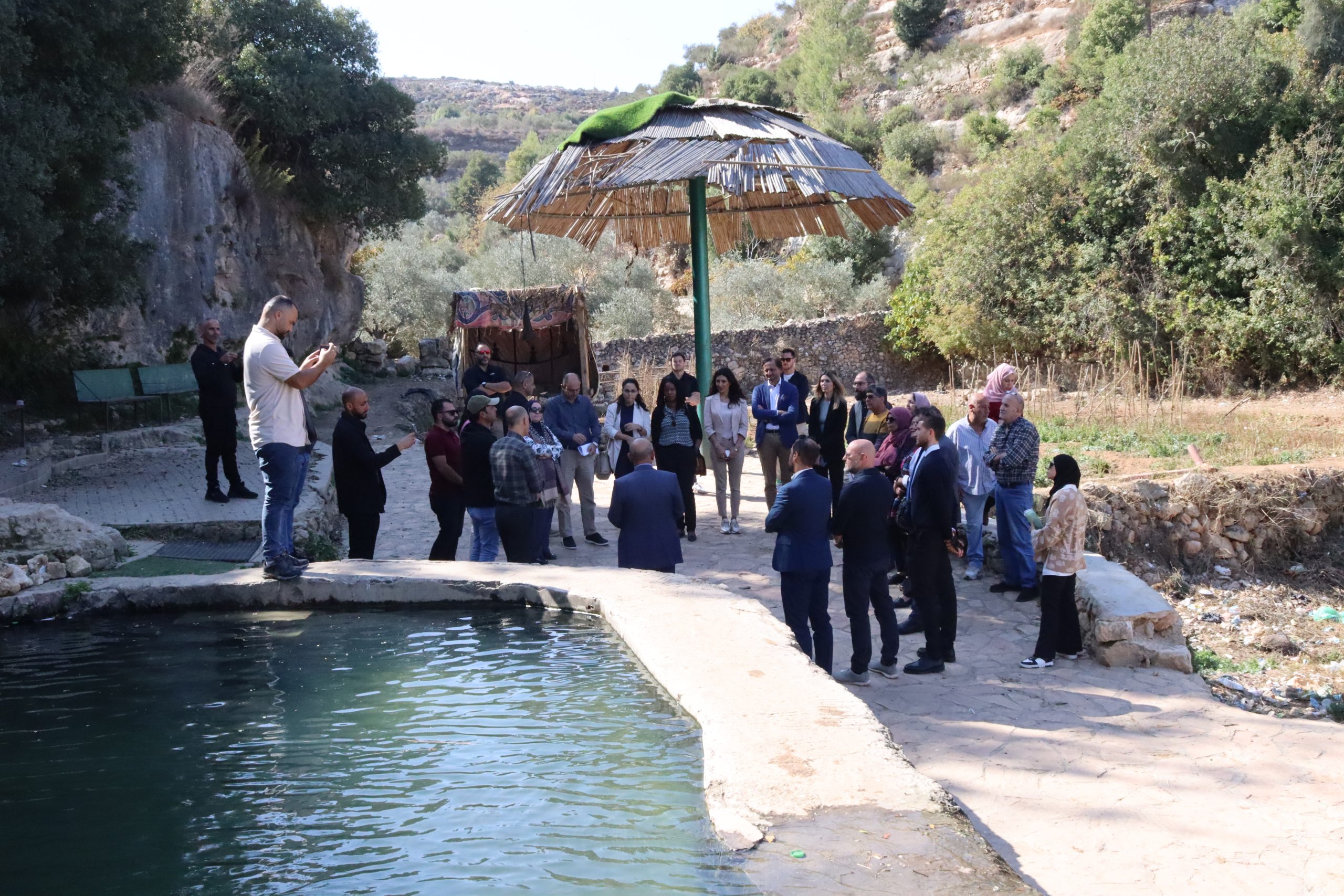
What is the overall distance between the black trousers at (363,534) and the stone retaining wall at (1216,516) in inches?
281

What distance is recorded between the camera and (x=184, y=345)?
15867 mm

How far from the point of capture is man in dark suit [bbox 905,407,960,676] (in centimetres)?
652

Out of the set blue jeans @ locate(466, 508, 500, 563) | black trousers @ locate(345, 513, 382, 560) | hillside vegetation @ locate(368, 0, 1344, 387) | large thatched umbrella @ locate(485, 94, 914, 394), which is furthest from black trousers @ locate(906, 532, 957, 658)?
hillside vegetation @ locate(368, 0, 1344, 387)

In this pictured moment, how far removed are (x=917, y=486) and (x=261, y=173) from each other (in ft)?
49.8

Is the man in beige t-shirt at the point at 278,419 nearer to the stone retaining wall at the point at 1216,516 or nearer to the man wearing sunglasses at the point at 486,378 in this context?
the man wearing sunglasses at the point at 486,378

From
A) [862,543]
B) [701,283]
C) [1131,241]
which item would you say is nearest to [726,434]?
[701,283]

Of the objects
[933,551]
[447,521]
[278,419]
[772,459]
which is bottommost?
[933,551]

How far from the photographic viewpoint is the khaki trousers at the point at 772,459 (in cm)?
984

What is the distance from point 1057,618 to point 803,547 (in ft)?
6.15

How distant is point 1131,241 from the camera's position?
68.4ft

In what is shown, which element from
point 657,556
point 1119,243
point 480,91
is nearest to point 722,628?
point 657,556

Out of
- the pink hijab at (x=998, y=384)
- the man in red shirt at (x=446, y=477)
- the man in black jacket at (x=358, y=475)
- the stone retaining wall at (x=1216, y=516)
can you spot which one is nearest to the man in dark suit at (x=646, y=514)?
the man in red shirt at (x=446, y=477)

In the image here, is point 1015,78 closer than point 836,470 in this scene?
No

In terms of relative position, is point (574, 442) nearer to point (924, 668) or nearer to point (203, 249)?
point (924, 668)
